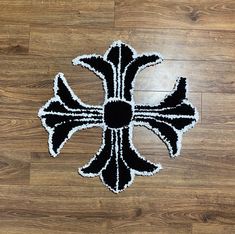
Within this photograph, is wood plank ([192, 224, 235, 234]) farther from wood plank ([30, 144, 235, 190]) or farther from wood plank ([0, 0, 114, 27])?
wood plank ([0, 0, 114, 27])

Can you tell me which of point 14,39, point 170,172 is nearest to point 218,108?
point 170,172

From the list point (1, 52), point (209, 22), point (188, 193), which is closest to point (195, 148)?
point (188, 193)

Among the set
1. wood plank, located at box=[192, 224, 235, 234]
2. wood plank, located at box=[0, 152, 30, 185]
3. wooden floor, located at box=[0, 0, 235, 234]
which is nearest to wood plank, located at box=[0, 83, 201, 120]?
wooden floor, located at box=[0, 0, 235, 234]

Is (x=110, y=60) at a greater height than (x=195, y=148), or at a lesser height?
greater

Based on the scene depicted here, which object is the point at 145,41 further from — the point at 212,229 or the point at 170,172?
the point at 212,229

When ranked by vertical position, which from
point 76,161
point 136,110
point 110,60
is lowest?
point 76,161

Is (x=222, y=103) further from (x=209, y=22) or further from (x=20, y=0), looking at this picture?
(x=20, y=0)
